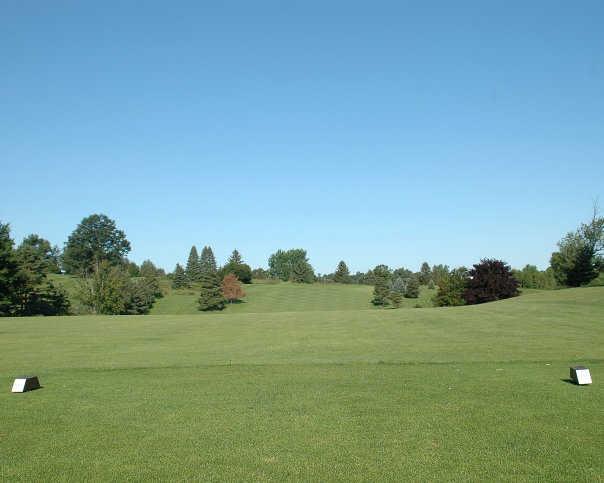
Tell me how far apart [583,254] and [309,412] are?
7055 centimetres

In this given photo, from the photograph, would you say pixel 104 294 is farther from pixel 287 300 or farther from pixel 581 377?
pixel 581 377

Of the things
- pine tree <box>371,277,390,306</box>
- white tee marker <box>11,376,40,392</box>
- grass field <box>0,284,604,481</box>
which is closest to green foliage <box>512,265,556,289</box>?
pine tree <box>371,277,390,306</box>

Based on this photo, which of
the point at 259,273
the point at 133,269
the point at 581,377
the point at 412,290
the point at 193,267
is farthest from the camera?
the point at 259,273

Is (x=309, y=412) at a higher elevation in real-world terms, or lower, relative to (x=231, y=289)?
lower

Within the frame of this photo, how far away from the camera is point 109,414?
1013 centimetres

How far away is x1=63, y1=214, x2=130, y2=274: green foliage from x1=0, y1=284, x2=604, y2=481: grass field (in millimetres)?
113370

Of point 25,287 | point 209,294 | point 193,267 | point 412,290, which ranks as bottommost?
point 412,290

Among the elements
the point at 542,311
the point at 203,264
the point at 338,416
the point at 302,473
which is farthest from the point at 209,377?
the point at 203,264

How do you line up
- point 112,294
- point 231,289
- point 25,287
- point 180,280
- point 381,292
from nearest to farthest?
point 25,287 → point 112,294 → point 381,292 → point 231,289 → point 180,280

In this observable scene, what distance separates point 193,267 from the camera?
461 feet

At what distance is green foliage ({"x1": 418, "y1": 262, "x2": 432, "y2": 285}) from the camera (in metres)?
131

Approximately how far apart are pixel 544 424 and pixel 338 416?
3580 millimetres

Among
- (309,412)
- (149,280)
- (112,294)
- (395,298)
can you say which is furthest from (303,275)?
(309,412)

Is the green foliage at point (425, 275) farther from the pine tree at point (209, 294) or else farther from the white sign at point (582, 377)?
the white sign at point (582, 377)
